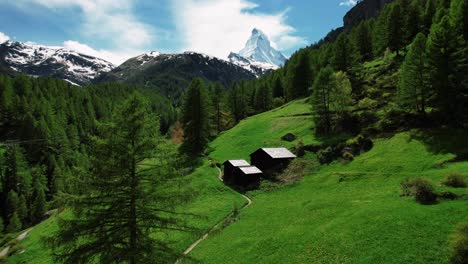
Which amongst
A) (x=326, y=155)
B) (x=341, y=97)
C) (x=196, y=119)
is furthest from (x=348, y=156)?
(x=196, y=119)

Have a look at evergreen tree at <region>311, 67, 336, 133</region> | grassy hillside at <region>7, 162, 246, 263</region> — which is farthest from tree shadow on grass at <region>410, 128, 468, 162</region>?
grassy hillside at <region>7, 162, 246, 263</region>

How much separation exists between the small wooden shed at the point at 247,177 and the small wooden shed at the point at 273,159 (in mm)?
2922

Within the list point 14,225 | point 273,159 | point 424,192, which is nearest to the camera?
point 424,192

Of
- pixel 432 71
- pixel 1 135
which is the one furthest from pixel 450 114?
pixel 1 135

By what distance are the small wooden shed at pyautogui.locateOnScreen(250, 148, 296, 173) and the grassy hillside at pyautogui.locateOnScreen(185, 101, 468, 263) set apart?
3728 mm

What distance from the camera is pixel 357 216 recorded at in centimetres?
2577

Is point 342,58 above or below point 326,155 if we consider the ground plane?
above

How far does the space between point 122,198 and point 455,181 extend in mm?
27092

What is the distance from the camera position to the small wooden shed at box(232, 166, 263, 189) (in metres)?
47.3

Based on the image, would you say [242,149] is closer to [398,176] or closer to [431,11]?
[398,176]

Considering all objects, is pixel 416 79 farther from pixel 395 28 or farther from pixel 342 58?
pixel 395 28

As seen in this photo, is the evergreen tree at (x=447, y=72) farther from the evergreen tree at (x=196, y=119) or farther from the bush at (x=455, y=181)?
the evergreen tree at (x=196, y=119)

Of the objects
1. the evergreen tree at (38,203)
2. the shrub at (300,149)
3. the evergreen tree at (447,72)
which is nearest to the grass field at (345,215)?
the shrub at (300,149)

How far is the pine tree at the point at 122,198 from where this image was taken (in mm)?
15516
